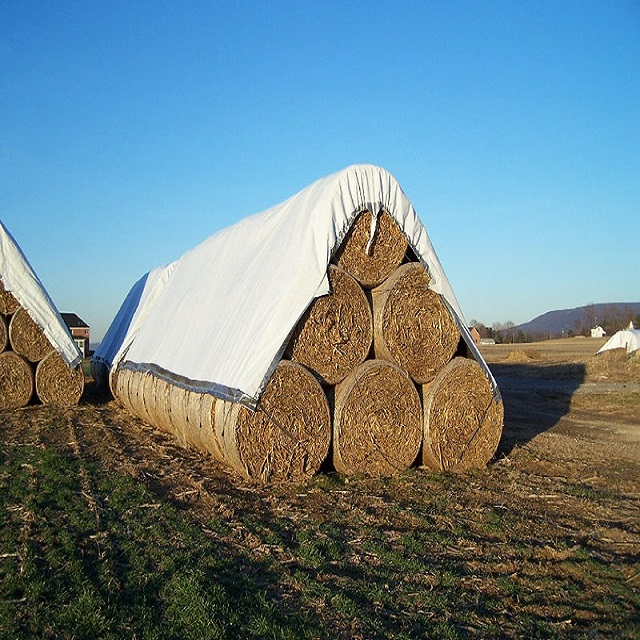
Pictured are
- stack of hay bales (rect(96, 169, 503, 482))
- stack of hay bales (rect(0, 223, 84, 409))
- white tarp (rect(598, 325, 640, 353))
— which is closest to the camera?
stack of hay bales (rect(96, 169, 503, 482))

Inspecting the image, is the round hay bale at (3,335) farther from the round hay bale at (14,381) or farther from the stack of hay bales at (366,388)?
the stack of hay bales at (366,388)

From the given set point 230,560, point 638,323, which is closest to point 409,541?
point 230,560

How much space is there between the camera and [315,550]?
519 centimetres

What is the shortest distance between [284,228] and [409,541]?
469cm

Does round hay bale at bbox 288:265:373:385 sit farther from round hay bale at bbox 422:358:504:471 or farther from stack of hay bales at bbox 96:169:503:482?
round hay bale at bbox 422:358:504:471

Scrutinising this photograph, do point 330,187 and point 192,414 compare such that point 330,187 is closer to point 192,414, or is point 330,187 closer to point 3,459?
point 192,414

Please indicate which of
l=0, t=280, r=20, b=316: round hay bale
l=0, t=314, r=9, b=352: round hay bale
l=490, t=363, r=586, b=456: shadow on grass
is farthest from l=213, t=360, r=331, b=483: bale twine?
l=0, t=280, r=20, b=316: round hay bale

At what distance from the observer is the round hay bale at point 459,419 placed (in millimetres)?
8234

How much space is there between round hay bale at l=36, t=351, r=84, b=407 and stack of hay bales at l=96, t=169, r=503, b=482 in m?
6.63

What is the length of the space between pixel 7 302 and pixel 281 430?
921 cm

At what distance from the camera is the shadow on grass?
1146 centimetres

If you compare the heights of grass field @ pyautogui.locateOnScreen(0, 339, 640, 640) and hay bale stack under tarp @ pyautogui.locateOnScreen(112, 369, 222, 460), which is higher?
hay bale stack under tarp @ pyautogui.locateOnScreen(112, 369, 222, 460)

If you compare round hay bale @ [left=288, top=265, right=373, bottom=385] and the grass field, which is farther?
round hay bale @ [left=288, top=265, right=373, bottom=385]

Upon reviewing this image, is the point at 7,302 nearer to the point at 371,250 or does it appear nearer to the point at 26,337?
the point at 26,337
